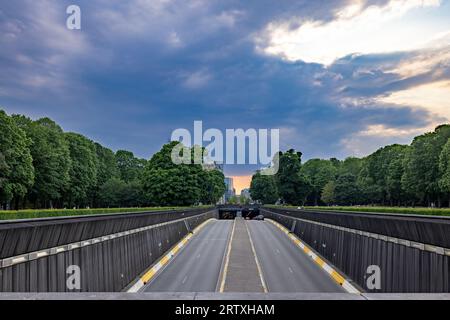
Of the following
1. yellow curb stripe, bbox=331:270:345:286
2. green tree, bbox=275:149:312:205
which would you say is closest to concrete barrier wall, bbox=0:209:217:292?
yellow curb stripe, bbox=331:270:345:286

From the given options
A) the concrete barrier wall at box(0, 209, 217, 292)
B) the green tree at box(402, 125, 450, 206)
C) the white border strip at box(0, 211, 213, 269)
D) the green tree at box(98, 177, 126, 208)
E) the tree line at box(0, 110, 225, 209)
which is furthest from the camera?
the green tree at box(98, 177, 126, 208)

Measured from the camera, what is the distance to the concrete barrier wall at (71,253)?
9984 millimetres

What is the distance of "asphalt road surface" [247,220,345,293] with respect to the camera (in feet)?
79.0

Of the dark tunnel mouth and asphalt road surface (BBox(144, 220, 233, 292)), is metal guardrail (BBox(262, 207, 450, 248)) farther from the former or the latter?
the dark tunnel mouth

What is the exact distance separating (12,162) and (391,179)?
90179 millimetres

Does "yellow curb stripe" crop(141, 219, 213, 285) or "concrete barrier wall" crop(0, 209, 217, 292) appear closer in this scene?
"concrete barrier wall" crop(0, 209, 217, 292)

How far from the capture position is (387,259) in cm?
1688

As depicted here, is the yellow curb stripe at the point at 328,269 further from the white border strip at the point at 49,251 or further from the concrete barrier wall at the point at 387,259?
the white border strip at the point at 49,251

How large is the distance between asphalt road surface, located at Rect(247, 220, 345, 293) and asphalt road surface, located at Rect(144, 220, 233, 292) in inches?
135

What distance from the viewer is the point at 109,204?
112m

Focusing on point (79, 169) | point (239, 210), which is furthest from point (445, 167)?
point (239, 210)

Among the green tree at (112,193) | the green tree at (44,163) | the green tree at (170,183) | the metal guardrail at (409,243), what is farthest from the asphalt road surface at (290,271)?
the green tree at (112,193)

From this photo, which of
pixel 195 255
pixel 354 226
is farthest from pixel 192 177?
pixel 354 226

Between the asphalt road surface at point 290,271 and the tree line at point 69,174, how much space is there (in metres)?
35.4
